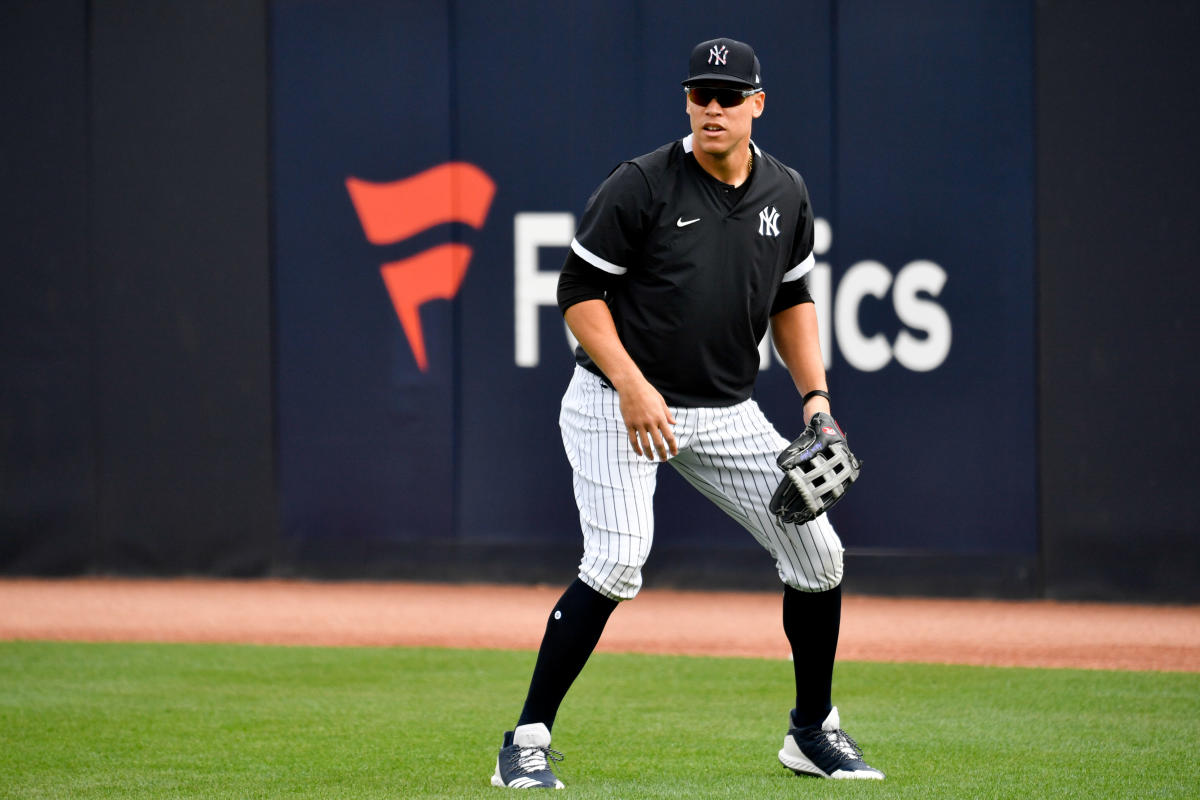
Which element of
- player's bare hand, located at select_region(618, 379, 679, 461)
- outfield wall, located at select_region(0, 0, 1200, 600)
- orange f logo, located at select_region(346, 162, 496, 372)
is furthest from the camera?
orange f logo, located at select_region(346, 162, 496, 372)

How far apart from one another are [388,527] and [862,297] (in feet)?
9.73

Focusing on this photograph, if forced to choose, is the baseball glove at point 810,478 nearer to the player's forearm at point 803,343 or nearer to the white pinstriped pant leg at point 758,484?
the white pinstriped pant leg at point 758,484

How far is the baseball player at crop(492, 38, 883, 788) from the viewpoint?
421 cm

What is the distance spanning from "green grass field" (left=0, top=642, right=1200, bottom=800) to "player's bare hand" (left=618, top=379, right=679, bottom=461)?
883 millimetres

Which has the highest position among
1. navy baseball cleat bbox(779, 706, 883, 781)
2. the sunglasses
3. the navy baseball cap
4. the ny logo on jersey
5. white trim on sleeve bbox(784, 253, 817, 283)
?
the navy baseball cap

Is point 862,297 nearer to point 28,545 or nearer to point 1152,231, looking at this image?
point 1152,231

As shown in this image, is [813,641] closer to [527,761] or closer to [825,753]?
[825,753]

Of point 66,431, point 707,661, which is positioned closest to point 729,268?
point 707,661

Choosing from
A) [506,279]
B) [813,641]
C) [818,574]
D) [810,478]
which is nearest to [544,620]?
[506,279]

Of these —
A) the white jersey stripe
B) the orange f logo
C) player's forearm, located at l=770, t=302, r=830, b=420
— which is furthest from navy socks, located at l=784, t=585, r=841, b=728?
the orange f logo

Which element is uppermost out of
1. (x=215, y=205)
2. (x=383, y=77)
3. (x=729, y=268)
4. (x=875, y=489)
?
(x=383, y=77)

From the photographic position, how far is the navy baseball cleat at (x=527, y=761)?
4223mm

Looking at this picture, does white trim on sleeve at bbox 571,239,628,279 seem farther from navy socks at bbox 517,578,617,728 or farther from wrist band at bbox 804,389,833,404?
navy socks at bbox 517,578,617,728

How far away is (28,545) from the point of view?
9734 mm
